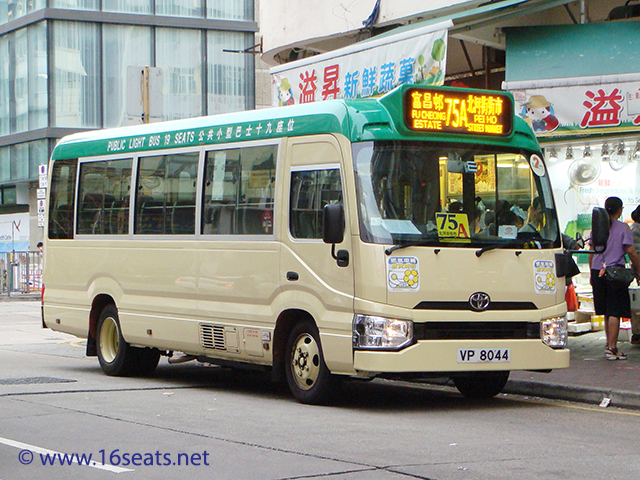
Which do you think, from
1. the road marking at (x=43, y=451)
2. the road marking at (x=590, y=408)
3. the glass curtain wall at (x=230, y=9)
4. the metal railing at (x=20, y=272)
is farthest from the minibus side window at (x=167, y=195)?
the glass curtain wall at (x=230, y=9)

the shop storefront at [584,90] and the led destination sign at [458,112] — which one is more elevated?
the shop storefront at [584,90]

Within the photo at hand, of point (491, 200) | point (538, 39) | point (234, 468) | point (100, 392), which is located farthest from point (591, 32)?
point (234, 468)

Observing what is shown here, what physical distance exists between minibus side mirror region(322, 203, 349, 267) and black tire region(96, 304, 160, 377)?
13.6 ft

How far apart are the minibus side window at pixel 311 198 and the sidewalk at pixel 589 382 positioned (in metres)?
3.06

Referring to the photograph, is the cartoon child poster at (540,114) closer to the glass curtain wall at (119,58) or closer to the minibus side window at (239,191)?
the minibus side window at (239,191)

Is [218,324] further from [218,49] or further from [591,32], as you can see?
[218,49]

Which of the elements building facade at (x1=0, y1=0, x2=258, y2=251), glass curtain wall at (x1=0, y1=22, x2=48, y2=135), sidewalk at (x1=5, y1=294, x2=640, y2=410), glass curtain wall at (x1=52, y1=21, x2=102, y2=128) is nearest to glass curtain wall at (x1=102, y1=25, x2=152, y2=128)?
building facade at (x1=0, y1=0, x2=258, y2=251)

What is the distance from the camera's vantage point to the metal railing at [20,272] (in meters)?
32.0

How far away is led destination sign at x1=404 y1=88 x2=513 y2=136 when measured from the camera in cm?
960

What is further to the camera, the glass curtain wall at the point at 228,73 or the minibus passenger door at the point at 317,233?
the glass curtain wall at the point at 228,73

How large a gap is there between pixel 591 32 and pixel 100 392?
26.1 feet

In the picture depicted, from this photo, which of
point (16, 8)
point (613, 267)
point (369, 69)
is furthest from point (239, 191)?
point (16, 8)

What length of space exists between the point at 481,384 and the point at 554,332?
122cm

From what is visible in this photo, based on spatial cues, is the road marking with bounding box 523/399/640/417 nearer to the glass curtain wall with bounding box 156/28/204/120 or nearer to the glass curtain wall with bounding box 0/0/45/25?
the glass curtain wall with bounding box 156/28/204/120
